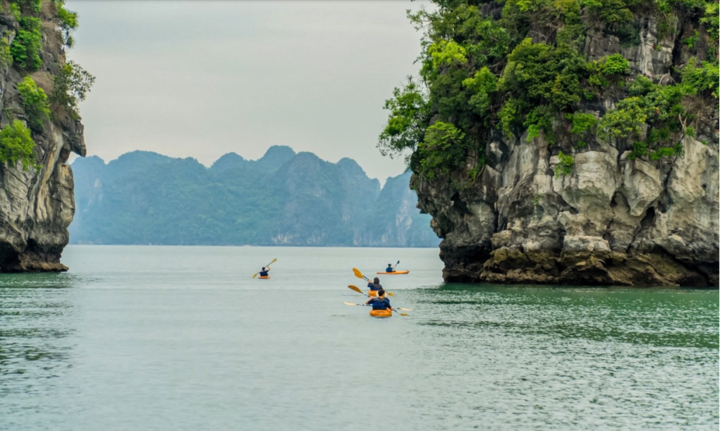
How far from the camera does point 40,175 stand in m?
59.6

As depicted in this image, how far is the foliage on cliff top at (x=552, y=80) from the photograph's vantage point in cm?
4891

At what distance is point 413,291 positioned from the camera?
52406mm

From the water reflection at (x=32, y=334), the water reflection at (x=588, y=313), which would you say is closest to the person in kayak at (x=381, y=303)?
the water reflection at (x=588, y=313)

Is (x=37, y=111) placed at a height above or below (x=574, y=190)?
above

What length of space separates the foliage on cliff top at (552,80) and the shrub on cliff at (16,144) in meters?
27.0

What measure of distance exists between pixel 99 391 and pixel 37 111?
42579 millimetres

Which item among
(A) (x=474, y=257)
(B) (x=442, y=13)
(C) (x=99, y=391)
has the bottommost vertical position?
(C) (x=99, y=391)

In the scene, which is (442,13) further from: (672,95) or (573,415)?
(573,415)

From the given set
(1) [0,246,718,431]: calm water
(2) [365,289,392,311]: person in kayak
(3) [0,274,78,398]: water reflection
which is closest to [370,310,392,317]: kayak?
(2) [365,289,392,311]: person in kayak

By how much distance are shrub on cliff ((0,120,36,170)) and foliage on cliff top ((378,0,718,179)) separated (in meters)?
27.0

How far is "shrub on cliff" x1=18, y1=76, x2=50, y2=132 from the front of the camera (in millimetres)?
56688

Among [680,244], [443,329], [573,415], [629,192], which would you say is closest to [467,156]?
[629,192]

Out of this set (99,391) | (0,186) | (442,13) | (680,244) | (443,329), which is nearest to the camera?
(99,391)

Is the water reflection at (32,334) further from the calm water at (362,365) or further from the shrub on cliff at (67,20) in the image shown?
the shrub on cliff at (67,20)
